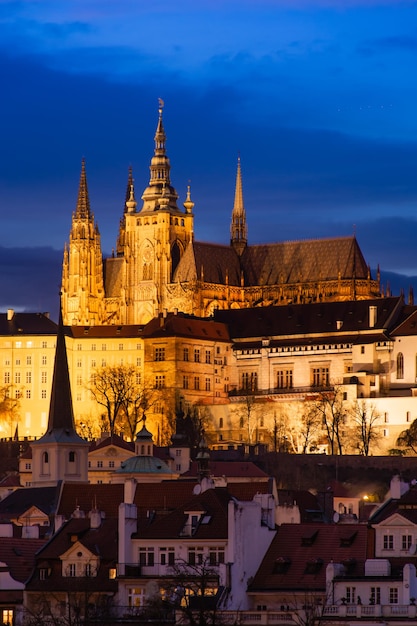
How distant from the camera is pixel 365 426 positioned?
18512 cm

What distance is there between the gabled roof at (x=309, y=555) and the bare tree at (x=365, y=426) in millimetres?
108377

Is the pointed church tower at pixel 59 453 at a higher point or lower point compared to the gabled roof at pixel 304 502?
higher

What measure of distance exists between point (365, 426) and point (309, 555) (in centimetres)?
11210

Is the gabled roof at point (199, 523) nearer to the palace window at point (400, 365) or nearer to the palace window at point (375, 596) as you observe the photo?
the palace window at point (375, 596)

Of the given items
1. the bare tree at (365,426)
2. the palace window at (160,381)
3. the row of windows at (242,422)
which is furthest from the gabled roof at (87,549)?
the palace window at (160,381)

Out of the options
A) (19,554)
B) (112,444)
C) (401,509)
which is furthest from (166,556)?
(112,444)

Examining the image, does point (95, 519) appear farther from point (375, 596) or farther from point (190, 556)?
point (375, 596)

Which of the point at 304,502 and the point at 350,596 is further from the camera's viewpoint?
the point at 304,502

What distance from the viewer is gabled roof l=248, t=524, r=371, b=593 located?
71.9 metres

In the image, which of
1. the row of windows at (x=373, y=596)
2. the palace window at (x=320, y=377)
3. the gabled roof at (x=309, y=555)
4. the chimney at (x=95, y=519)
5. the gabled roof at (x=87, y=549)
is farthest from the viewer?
the palace window at (x=320, y=377)

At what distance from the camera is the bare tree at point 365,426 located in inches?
7249

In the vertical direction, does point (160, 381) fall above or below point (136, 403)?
above

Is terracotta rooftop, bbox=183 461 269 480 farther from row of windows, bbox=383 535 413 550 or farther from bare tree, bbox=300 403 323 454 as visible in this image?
row of windows, bbox=383 535 413 550

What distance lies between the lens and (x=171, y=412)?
7736 inches
